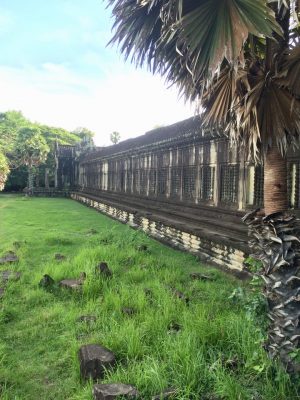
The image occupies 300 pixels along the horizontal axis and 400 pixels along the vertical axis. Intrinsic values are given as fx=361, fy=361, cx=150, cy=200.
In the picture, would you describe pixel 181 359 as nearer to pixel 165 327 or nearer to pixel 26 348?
pixel 165 327

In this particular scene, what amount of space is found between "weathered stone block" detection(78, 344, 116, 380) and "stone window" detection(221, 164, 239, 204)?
536 centimetres

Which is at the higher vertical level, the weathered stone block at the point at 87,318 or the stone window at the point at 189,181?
the stone window at the point at 189,181

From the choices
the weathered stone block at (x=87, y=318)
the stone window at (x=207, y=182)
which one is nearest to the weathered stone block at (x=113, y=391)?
the weathered stone block at (x=87, y=318)

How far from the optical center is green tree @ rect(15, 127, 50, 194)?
97.5 ft

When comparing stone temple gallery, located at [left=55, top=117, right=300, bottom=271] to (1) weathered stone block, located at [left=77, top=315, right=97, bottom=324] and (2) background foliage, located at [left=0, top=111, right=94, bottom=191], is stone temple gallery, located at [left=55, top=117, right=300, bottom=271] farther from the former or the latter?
(2) background foliage, located at [left=0, top=111, right=94, bottom=191]

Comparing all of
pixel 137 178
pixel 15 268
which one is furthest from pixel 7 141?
pixel 15 268

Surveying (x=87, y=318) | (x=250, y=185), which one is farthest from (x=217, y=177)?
(x=87, y=318)

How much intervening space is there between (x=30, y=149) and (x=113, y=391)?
29.0 metres

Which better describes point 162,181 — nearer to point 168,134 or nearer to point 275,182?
point 168,134

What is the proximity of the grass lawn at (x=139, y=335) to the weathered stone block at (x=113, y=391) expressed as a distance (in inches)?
4.9

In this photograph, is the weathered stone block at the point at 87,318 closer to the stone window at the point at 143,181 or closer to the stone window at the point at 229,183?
the stone window at the point at 229,183

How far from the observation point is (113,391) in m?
2.80

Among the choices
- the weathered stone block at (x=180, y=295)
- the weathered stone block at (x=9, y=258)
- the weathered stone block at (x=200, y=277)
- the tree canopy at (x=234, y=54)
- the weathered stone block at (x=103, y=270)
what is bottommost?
the weathered stone block at (x=200, y=277)

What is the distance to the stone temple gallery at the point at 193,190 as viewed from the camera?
7.18 meters
